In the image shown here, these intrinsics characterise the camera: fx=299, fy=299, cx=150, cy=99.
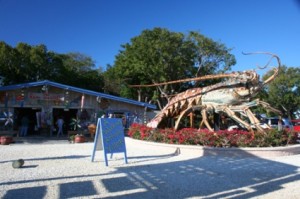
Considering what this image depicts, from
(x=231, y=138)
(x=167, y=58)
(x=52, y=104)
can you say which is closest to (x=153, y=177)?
(x=231, y=138)

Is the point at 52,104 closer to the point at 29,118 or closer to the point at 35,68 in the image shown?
the point at 29,118

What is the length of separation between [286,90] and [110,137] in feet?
134

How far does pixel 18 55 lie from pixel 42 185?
30.7 meters

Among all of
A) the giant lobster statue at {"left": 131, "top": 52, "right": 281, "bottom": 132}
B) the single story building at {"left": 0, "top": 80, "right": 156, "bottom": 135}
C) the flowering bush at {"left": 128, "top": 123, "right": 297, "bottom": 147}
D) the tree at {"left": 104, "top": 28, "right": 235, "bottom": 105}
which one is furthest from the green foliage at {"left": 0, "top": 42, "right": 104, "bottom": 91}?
the flowering bush at {"left": 128, "top": 123, "right": 297, "bottom": 147}

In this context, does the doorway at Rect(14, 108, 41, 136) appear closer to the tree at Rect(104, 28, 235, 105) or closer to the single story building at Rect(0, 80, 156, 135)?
the single story building at Rect(0, 80, 156, 135)

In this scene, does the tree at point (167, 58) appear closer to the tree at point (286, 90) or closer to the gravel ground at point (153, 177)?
the tree at point (286, 90)

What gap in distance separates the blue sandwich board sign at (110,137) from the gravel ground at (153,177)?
1.55ft

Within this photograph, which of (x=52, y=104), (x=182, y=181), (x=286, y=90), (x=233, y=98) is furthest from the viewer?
(x=286, y=90)

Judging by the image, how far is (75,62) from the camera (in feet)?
156

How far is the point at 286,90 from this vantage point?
44.8 m

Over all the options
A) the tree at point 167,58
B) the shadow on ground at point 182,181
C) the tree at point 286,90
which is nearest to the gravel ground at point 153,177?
the shadow on ground at point 182,181

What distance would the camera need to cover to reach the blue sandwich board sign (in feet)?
32.6

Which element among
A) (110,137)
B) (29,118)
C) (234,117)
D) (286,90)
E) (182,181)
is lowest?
(182,181)

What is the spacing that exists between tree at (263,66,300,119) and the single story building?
27.2m
